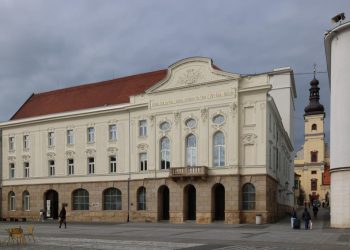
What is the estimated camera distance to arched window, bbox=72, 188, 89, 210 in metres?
50.8

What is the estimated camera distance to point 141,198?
1858 inches

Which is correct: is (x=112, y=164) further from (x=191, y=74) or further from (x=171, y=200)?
(x=191, y=74)

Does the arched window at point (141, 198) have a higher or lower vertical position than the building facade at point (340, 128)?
lower

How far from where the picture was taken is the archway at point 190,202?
43719 millimetres

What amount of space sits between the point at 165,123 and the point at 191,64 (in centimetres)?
628

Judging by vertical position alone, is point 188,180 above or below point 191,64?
below

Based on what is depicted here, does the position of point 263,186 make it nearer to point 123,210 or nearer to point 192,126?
point 192,126

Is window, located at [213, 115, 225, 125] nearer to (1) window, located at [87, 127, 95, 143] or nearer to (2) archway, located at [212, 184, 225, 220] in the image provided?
(2) archway, located at [212, 184, 225, 220]

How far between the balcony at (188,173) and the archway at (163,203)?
2686mm

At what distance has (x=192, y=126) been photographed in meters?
43.8

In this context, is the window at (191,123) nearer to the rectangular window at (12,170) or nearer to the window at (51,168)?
the window at (51,168)

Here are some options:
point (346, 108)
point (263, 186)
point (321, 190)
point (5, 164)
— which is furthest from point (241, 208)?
point (321, 190)

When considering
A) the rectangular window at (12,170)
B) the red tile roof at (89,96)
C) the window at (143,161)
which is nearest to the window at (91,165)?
the red tile roof at (89,96)

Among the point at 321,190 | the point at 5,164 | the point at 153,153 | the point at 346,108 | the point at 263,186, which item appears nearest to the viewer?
the point at 346,108
